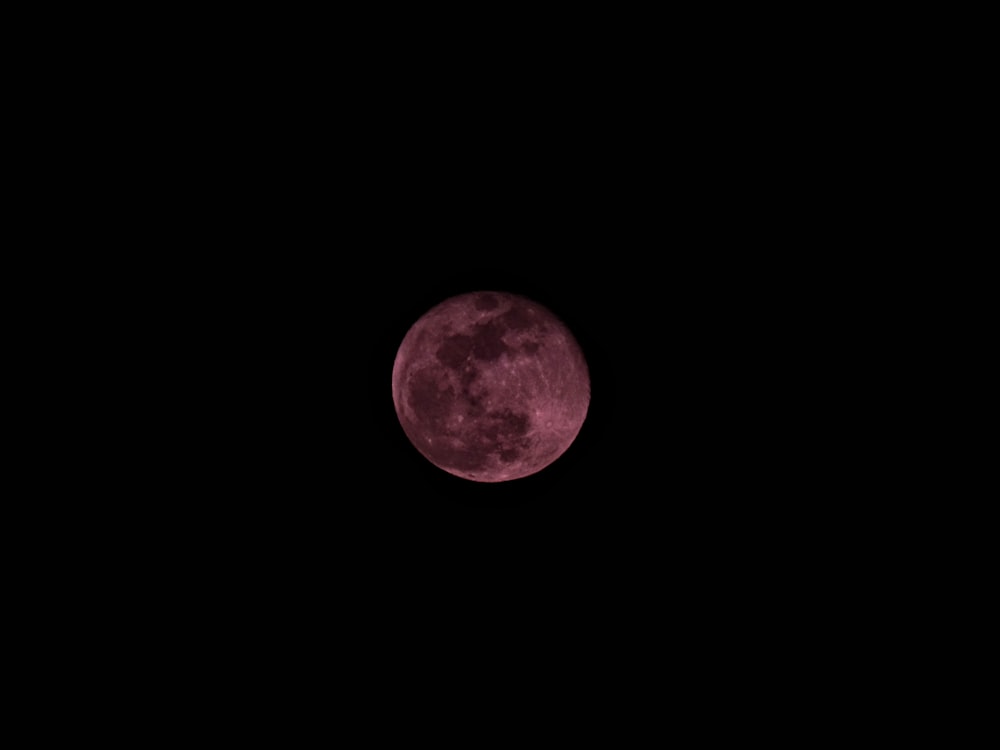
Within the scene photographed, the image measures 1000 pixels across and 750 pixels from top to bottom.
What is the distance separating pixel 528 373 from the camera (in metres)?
3.17

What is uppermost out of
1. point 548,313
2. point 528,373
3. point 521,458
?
point 548,313

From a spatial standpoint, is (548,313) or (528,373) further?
(548,313)

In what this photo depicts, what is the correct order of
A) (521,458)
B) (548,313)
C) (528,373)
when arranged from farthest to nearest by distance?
(548,313) → (521,458) → (528,373)

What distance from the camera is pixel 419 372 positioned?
11.0 feet

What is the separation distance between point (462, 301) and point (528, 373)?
725 mm

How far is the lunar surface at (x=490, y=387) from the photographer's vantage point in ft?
10.4

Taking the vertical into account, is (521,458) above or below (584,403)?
below

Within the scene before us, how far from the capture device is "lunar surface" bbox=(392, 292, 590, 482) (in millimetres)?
3160

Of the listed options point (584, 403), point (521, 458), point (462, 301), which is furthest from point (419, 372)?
point (584, 403)

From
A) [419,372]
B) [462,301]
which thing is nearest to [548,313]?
[462,301]

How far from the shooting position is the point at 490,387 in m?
3.13

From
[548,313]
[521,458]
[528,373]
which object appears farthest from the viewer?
[548,313]

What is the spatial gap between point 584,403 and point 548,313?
0.69m

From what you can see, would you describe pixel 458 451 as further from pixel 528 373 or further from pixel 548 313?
pixel 548 313
